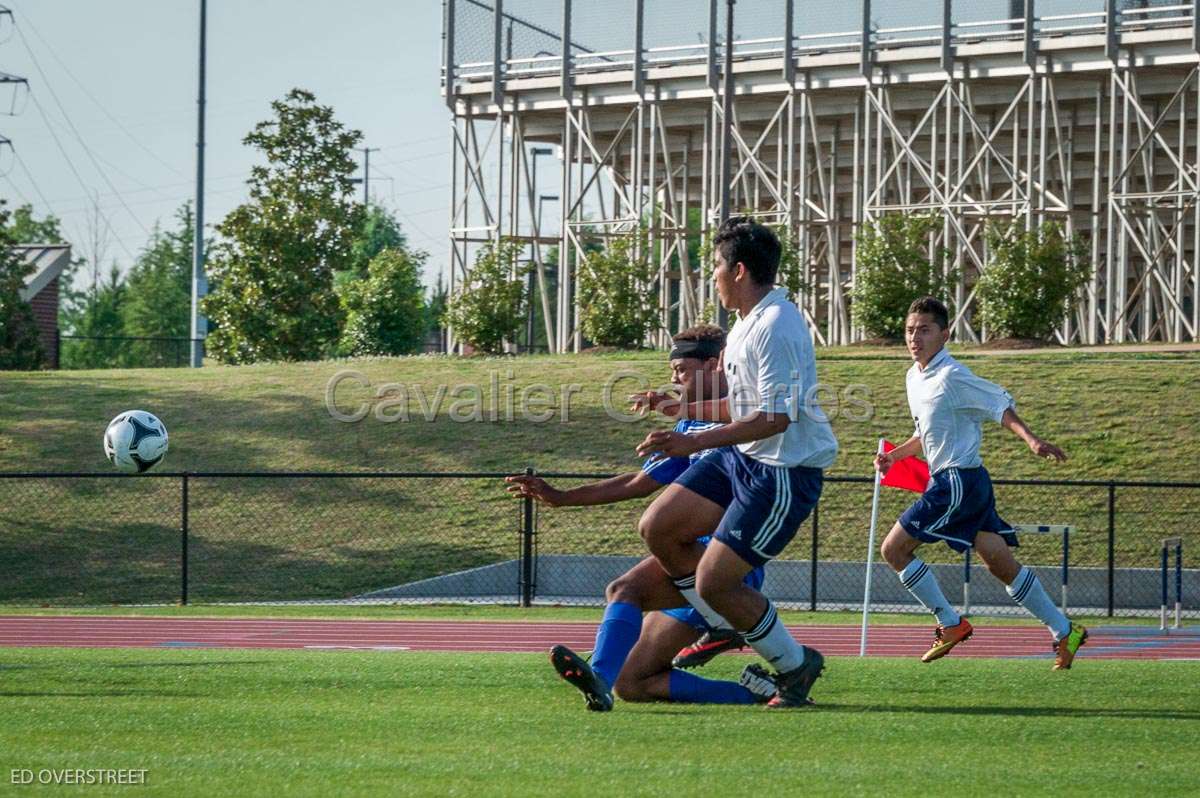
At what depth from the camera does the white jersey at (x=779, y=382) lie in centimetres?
670

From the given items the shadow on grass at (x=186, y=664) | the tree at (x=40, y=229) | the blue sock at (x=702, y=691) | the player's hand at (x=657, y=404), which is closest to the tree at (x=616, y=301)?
the shadow on grass at (x=186, y=664)

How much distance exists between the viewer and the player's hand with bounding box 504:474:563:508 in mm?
7242

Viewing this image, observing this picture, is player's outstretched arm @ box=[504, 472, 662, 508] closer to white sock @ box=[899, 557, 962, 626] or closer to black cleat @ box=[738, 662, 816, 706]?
black cleat @ box=[738, 662, 816, 706]

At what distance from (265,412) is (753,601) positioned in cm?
2212

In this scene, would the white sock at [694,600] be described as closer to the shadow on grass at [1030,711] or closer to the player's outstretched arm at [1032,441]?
the shadow on grass at [1030,711]

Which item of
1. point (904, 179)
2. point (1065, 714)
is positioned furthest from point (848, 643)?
point (904, 179)

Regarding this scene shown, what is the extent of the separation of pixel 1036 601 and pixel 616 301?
84.3ft

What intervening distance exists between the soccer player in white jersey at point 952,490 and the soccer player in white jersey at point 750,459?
2.40 metres

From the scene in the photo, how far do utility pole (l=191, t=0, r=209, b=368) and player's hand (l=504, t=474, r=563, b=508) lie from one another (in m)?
32.5

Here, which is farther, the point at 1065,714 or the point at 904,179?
the point at 904,179

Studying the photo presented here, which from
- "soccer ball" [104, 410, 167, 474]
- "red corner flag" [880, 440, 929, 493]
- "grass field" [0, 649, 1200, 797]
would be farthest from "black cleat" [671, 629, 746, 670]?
"soccer ball" [104, 410, 167, 474]

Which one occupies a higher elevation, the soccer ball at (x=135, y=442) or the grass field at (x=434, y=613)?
the soccer ball at (x=135, y=442)

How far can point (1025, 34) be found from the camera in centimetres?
3638

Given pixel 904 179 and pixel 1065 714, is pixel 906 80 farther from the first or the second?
pixel 1065 714
